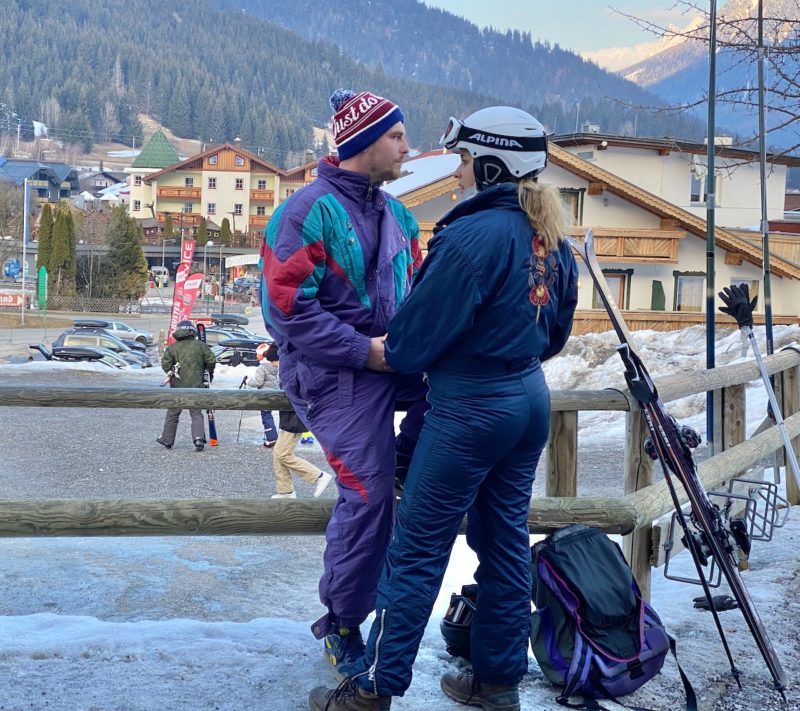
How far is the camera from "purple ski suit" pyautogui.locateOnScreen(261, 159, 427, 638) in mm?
3500

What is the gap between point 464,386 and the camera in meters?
3.33

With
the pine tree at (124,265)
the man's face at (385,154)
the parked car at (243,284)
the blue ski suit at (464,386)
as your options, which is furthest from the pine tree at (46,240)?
the blue ski suit at (464,386)

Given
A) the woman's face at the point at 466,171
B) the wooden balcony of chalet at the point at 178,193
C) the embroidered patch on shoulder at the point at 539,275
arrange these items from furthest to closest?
the wooden balcony of chalet at the point at 178,193 < the woman's face at the point at 466,171 < the embroidered patch on shoulder at the point at 539,275

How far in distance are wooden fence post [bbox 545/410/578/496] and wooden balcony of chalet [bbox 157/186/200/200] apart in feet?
374

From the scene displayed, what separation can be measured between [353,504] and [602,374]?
2138cm

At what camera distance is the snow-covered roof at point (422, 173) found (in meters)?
30.1

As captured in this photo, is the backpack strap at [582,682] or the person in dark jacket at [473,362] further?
the backpack strap at [582,682]

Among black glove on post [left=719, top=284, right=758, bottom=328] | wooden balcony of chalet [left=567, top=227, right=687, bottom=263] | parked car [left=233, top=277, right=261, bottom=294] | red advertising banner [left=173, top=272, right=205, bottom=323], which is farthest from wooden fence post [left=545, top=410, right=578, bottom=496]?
parked car [left=233, top=277, right=261, bottom=294]

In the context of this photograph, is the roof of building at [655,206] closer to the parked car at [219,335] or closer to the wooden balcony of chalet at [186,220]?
the parked car at [219,335]

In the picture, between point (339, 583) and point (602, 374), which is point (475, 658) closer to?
point (339, 583)

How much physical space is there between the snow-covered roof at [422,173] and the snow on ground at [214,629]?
20.2m

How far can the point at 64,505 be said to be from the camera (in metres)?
3.89

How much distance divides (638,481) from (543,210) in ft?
6.54

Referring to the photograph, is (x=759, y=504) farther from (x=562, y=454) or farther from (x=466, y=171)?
(x=466, y=171)
